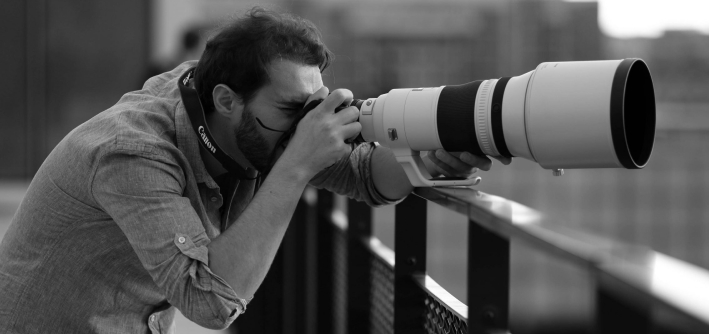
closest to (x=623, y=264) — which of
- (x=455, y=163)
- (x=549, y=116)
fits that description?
(x=549, y=116)

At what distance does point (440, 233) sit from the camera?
24.5ft

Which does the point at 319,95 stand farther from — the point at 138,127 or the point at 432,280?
the point at 432,280

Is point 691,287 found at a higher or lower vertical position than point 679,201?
higher

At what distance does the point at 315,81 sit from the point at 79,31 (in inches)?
241

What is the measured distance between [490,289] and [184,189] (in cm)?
82

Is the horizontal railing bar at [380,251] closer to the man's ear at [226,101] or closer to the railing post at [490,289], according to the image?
the man's ear at [226,101]

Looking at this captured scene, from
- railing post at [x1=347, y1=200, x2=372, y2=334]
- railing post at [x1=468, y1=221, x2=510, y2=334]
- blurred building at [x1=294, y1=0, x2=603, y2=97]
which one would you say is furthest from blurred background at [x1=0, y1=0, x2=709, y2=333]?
railing post at [x1=468, y1=221, x2=510, y2=334]

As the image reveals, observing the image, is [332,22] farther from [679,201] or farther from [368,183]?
[368,183]

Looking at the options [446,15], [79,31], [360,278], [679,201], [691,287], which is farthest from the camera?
[446,15]

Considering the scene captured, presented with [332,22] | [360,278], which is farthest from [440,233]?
[360,278]

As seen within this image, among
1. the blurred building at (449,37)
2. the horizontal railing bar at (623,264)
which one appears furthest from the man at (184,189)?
the blurred building at (449,37)

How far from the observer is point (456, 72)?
888cm

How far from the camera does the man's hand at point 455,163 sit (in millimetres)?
1707

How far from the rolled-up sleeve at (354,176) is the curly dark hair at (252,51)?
0.26 m
